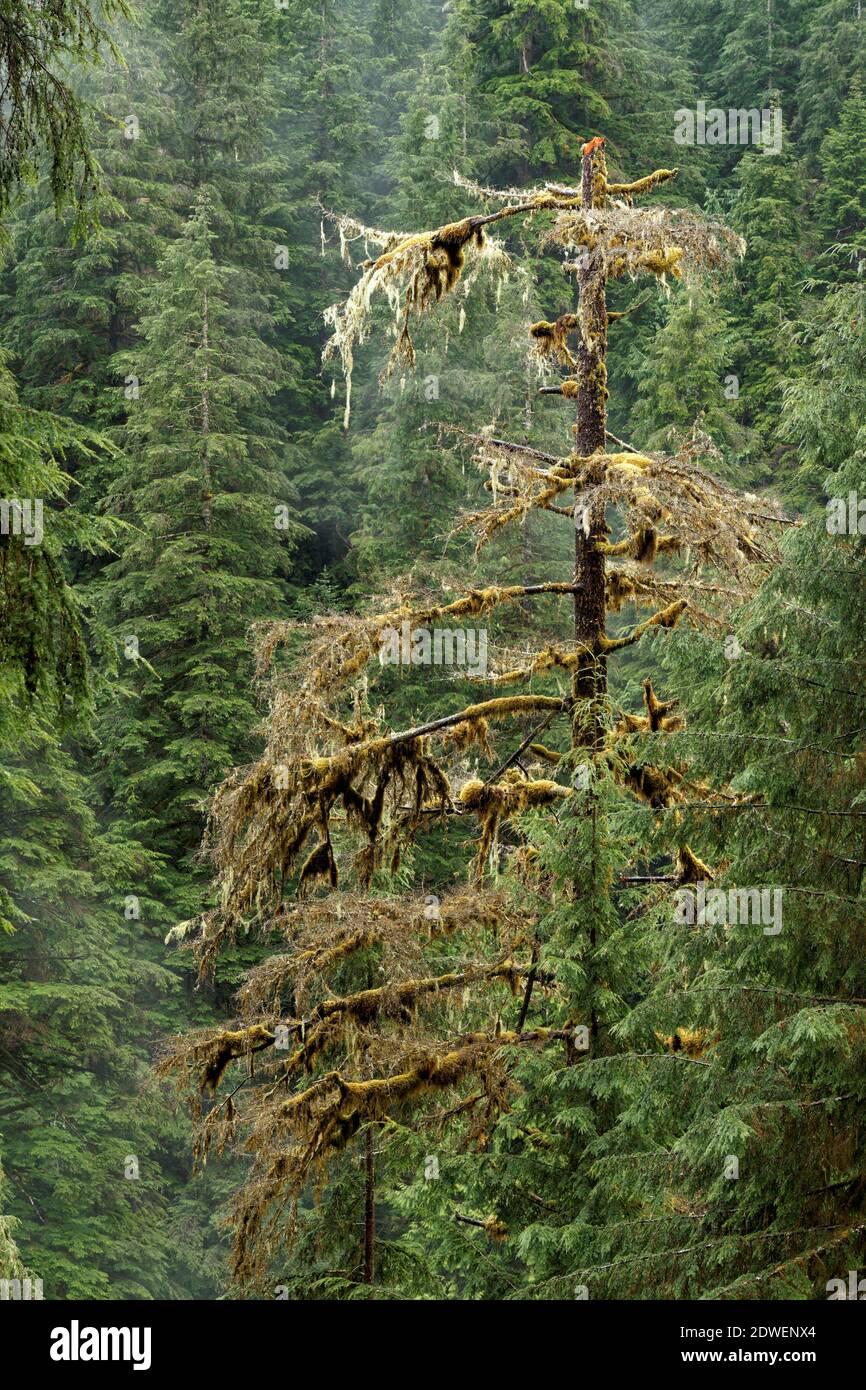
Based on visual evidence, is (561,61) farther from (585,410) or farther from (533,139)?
(585,410)

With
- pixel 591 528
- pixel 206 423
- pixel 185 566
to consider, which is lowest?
pixel 591 528

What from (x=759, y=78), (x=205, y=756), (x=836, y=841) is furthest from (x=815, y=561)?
(x=759, y=78)

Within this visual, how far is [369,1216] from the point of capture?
11891mm

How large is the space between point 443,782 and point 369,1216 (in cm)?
381

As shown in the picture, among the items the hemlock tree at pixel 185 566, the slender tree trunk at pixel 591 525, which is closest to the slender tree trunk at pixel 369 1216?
the slender tree trunk at pixel 591 525

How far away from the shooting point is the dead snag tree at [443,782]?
9828mm

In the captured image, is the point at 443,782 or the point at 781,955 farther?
the point at 443,782

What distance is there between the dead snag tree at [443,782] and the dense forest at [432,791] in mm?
39

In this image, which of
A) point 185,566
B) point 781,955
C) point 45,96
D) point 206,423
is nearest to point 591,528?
point 781,955

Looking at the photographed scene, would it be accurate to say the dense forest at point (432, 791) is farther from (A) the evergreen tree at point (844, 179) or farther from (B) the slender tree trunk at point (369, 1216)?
(A) the evergreen tree at point (844, 179)

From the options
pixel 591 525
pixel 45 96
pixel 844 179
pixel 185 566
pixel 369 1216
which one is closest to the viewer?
pixel 45 96

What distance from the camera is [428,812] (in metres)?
10.2

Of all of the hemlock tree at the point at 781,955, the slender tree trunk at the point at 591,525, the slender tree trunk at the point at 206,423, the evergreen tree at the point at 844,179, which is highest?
the evergreen tree at the point at 844,179

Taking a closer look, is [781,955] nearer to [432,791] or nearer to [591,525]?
[432,791]
